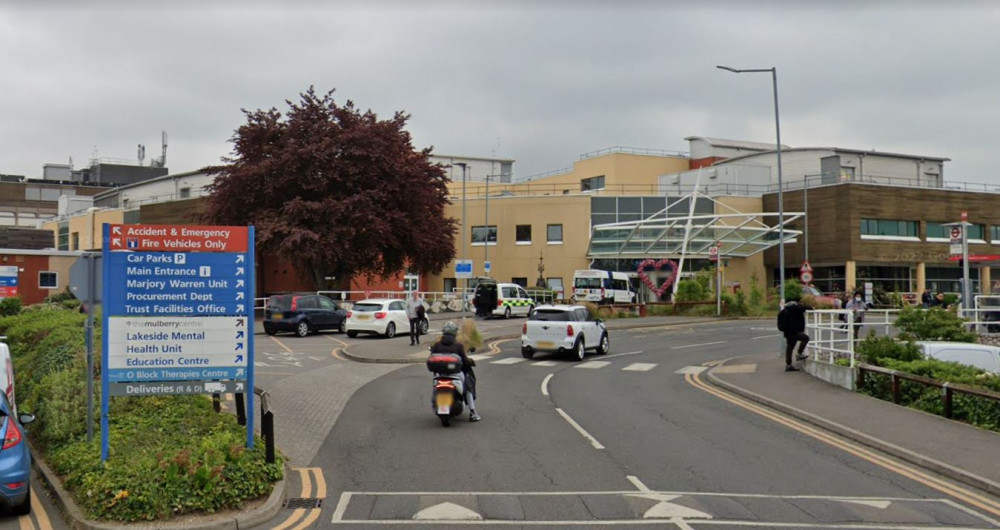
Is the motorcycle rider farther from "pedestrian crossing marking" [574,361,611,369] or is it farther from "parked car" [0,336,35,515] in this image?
"pedestrian crossing marking" [574,361,611,369]

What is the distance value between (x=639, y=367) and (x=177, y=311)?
15.4 metres

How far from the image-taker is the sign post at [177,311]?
28.6 ft

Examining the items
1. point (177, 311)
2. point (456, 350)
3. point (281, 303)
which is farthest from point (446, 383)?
point (281, 303)

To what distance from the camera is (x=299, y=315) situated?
31.7 metres

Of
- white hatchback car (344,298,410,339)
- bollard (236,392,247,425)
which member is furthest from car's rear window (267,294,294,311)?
bollard (236,392,247,425)

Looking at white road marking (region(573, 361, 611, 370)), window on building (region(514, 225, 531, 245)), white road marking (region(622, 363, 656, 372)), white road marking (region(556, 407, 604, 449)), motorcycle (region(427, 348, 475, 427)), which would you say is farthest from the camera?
window on building (region(514, 225, 531, 245))

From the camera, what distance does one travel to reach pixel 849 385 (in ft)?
54.4

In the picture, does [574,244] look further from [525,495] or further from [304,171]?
[525,495]

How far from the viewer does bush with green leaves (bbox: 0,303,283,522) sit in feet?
24.8

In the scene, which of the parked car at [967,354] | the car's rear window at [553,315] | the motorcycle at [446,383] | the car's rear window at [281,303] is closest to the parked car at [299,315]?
the car's rear window at [281,303]

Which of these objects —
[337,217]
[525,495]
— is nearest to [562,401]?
[525,495]

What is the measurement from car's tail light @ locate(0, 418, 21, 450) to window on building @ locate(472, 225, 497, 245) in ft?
181

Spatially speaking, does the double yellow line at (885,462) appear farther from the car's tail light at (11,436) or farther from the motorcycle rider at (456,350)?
the car's tail light at (11,436)

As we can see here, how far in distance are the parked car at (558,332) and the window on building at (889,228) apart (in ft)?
142
